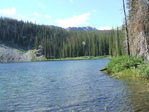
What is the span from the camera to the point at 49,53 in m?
151

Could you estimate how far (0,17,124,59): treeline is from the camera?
428ft

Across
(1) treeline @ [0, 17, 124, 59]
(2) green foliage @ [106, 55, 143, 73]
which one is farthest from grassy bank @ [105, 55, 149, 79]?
(1) treeline @ [0, 17, 124, 59]

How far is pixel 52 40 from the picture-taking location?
174 meters

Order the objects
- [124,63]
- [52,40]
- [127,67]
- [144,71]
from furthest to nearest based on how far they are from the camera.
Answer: [52,40] → [124,63] → [127,67] → [144,71]

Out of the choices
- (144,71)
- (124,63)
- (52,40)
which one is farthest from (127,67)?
(52,40)

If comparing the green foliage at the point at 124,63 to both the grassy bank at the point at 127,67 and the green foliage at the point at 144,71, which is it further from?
the green foliage at the point at 144,71

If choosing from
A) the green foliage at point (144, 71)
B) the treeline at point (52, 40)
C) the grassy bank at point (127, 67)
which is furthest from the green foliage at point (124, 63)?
the treeline at point (52, 40)

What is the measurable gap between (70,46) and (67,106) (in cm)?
12750

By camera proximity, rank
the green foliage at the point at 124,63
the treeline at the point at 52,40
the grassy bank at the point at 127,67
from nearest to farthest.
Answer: the grassy bank at the point at 127,67 < the green foliage at the point at 124,63 < the treeline at the point at 52,40

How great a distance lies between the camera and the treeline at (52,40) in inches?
5133

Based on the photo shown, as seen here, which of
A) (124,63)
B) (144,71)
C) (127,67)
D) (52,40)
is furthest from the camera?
(52,40)

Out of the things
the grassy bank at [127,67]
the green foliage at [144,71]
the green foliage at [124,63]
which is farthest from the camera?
the green foliage at [124,63]

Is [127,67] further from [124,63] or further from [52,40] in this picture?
[52,40]

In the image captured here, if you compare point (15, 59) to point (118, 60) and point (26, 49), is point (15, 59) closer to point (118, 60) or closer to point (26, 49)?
point (26, 49)
